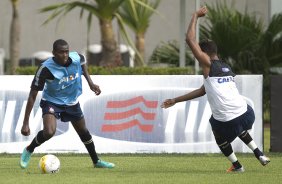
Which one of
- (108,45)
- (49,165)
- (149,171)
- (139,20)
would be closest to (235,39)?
(108,45)

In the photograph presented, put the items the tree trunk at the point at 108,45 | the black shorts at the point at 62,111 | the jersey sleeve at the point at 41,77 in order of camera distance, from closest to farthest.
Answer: the jersey sleeve at the point at 41,77 → the black shorts at the point at 62,111 → the tree trunk at the point at 108,45

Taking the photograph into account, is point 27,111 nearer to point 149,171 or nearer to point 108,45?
point 149,171

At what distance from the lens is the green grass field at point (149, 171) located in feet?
47.6

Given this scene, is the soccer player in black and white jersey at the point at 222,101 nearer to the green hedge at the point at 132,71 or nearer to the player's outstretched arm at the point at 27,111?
the player's outstretched arm at the point at 27,111

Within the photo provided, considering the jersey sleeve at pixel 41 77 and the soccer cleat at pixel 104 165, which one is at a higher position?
the jersey sleeve at pixel 41 77

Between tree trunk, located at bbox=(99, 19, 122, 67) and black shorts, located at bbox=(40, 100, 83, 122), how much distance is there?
12.8 meters

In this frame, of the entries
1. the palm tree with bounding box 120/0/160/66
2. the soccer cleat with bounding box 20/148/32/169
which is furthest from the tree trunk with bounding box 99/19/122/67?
the soccer cleat with bounding box 20/148/32/169

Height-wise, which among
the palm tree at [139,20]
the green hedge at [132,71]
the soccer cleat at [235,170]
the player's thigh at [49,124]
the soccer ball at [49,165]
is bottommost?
the palm tree at [139,20]

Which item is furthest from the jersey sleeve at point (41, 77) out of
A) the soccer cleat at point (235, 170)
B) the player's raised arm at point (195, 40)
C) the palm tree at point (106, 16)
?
the palm tree at point (106, 16)

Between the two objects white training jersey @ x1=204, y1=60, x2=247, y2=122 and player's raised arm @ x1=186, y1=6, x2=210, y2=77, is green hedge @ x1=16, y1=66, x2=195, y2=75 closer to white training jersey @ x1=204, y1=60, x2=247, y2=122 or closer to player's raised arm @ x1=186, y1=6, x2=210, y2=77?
white training jersey @ x1=204, y1=60, x2=247, y2=122

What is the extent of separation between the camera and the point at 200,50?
15141mm

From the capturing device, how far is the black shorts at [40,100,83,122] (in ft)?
52.4

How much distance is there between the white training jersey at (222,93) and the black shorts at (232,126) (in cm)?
6

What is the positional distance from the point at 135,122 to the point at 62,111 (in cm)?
467
